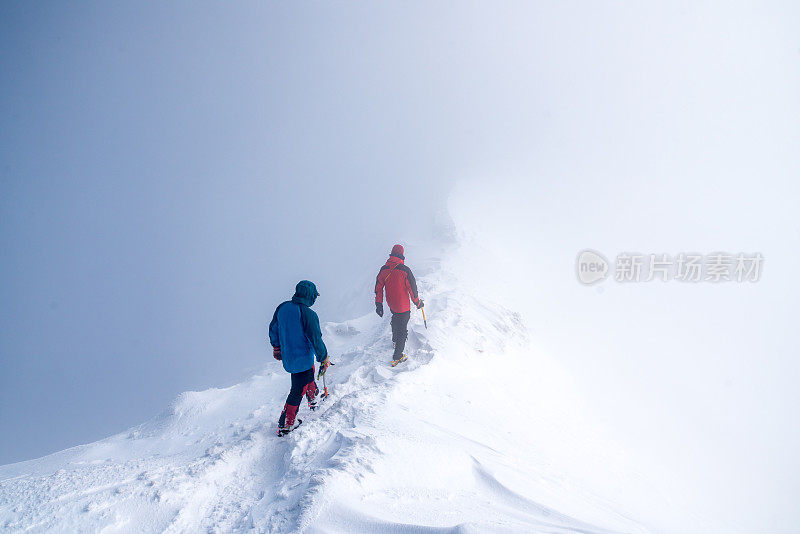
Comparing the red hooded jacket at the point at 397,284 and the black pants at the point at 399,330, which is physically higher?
the red hooded jacket at the point at 397,284

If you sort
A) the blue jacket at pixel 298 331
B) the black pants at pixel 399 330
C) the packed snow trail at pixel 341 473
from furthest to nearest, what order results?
1. the black pants at pixel 399 330
2. the blue jacket at pixel 298 331
3. the packed snow trail at pixel 341 473

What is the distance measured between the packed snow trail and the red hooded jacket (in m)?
A: 1.26

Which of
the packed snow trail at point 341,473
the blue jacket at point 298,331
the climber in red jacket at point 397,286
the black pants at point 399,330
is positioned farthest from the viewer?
the black pants at point 399,330

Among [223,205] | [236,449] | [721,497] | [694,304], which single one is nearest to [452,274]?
[721,497]

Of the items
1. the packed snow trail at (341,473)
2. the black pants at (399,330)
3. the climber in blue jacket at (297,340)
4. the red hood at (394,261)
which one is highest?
the red hood at (394,261)

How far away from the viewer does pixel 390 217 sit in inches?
1956

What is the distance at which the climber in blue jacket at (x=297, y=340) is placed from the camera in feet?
14.6

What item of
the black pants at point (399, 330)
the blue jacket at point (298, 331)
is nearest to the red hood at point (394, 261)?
the black pants at point (399, 330)

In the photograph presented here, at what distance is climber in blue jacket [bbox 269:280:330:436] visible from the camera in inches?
176

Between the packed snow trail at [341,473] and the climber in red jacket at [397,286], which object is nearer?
the packed snow trail at [341,473]

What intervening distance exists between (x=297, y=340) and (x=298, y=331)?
0.41 feet

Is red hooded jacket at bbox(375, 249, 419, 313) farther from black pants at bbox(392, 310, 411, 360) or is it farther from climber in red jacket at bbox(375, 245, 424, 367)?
black pants at bbox(392, 310, 411, 360)

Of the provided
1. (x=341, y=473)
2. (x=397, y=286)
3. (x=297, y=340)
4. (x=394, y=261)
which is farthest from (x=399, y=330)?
(x=341, y=473)

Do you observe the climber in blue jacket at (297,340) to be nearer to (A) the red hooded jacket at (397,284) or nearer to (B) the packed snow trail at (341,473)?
(B) the packed snow trail at (341,473)
